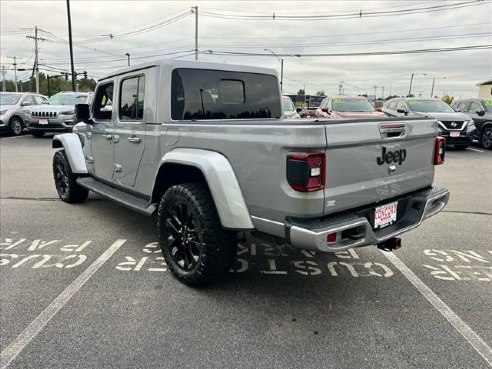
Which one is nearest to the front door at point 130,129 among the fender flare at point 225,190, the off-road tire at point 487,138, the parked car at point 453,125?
the fender flare at point 225,190

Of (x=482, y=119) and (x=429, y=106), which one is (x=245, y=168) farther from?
(x=482, y=119)

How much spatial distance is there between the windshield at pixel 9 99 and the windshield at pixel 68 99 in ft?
4.46

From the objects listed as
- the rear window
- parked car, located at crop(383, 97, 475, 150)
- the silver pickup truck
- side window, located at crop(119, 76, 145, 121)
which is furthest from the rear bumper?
parked car, located at crop(383, 97, 475, 150)

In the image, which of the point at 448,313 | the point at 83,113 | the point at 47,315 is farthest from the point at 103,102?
the point at 448,313

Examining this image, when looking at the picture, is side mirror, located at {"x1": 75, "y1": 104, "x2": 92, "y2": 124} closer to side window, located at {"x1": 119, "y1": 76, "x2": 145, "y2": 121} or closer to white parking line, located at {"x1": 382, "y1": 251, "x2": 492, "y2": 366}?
side window, located at {"x1": 119, "y1": 76, "x2": 145, "y2": 121}

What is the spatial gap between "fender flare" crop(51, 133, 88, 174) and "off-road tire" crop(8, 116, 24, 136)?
11840 millimetres

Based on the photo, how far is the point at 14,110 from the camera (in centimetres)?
1595

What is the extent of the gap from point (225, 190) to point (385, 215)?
1.26 metres

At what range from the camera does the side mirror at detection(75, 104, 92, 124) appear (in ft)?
16.5

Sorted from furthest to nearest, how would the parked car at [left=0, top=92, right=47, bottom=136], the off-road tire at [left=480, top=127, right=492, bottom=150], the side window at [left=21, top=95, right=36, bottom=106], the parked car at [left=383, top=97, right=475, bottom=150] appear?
the side window at [left=21, top=95, right=36, bottom=106] < the parked car at [left=0, top=92, right=47, bottom=136] < the off-road tire at [left=480, top=127, right=492, bottom=150] < the parked car at [left=383, top=97, right=475, bottom=150]

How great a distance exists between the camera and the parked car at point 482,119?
13383 mm

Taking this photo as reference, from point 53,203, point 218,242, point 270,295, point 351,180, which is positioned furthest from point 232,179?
point 53,203

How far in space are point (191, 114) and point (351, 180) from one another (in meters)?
1.72

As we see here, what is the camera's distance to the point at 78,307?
3170 mm
